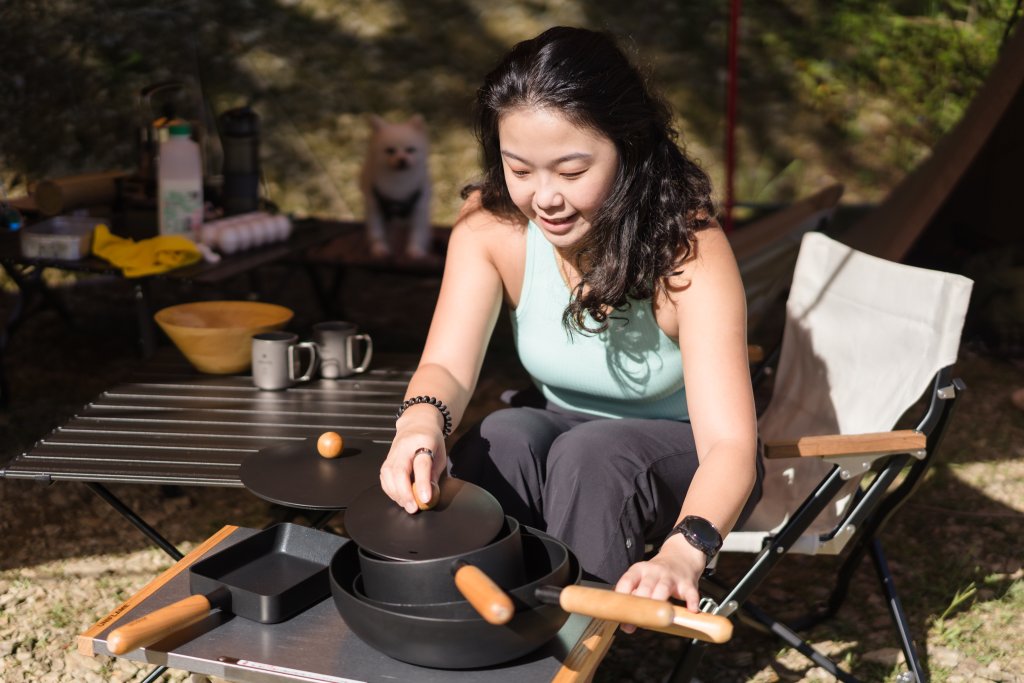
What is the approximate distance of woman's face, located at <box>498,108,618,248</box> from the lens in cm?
158

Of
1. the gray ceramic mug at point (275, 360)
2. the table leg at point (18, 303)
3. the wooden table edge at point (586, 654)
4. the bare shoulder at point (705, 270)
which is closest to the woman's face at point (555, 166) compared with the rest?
the bare shoulder at point (705, 270)

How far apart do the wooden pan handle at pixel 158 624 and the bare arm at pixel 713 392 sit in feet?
1.95

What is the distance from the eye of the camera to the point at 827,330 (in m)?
2.42

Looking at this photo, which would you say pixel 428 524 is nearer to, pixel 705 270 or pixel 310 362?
pixel 705 270

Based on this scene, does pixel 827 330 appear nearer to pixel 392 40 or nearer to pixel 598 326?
pixel 598 326

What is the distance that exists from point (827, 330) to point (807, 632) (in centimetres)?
67

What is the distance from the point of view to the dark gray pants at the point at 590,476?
165 centimetres

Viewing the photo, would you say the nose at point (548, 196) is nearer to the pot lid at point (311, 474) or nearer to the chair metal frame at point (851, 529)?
the pot lid at point (311, 474)

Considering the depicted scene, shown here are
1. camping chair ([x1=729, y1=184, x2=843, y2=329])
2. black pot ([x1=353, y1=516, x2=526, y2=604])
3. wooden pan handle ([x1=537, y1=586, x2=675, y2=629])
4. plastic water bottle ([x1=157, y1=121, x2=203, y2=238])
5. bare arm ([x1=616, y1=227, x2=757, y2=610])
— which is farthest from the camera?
camping chair ([x1=729, y1=184, x2=843, y2=329])

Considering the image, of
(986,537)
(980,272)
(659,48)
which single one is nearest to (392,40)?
(659,48)

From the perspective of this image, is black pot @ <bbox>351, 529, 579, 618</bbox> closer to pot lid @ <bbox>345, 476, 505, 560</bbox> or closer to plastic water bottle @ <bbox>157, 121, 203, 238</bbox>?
A: pot lid @ <bbox>345, 476, 505, 560</bbox>

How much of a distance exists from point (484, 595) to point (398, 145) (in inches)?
120

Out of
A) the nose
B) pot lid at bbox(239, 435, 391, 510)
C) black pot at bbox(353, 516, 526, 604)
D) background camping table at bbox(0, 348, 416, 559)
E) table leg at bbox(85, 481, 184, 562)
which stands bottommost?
table leg at bbox(85, 481, 184, 562)

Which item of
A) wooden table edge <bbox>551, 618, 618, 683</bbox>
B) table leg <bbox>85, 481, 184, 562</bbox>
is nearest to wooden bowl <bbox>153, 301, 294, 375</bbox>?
table leg <bbox>85, 481, 184, 562</bbox>
